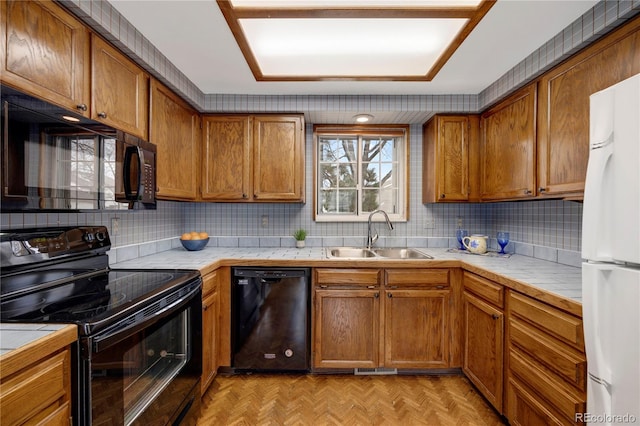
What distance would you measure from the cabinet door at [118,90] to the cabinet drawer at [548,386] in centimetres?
241

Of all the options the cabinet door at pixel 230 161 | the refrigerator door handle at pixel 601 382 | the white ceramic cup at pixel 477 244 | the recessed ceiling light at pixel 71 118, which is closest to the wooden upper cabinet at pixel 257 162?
the cabinet door at pixel 230 161

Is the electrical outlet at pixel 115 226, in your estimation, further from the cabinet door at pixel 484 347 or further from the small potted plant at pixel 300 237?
the cabinet door at pixel 484 347

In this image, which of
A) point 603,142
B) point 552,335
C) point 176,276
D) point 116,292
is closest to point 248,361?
point 176,276

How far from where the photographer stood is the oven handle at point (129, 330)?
97cm

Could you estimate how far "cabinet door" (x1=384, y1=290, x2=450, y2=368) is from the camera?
7.23ft

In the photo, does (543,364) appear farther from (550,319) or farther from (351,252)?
(351,252)

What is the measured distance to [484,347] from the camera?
6.26 ft

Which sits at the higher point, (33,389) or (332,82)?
(332,82)

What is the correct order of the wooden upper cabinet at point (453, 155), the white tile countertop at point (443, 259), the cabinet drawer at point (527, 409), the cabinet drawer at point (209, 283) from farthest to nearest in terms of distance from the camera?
the wooden upper cabinet at point (453, 155), the cabinet drawer at point (209, 283), the white tile countertop at point (443, 259), the cabinet drawer at point (527, 409)

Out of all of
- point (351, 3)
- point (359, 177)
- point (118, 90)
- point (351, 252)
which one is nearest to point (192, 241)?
point (118, 90)

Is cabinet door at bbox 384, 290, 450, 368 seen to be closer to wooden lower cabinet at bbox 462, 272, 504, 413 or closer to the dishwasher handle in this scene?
wooden lower cabinet at bbox 462, 272, 504, 413

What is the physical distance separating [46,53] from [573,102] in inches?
97.0

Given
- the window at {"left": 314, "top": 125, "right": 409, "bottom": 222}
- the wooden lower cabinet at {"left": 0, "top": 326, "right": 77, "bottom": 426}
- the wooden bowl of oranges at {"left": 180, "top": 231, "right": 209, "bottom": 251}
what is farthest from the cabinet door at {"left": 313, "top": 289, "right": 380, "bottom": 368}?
the wooden lower cabinet at {"left": 0, "top": 326, "right": 77, "bottom": 426}

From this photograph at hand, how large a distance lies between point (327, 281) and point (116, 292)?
1.33m
